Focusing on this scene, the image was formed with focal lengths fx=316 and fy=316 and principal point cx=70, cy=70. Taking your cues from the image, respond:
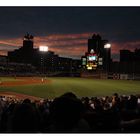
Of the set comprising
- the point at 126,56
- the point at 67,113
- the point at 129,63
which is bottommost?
the point at 67,113

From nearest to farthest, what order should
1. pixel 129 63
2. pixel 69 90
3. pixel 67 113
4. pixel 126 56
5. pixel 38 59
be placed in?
pixel 67 113 < pixel 69 90 < pixel 129 63 < pixel 126 56 < pixel 38 59

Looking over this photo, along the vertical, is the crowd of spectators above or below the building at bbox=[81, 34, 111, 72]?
below

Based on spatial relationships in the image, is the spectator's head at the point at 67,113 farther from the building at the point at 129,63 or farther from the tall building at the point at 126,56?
the tall building at the point at 126,56

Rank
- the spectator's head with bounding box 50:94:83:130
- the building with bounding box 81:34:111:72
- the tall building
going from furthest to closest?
the tall building < the building with bounding box 81:34:111:72 < the spectator's head with bounding box 50:94:83:130

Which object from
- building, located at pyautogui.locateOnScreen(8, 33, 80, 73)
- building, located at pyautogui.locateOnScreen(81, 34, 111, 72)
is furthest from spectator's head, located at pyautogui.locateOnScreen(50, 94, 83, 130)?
building, located at pyautogui.locateOnScreen(8, 33, 80, 73)

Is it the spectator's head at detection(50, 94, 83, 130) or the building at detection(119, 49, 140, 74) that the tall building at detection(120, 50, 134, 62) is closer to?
the building at detection(119, 49, 140, 74)

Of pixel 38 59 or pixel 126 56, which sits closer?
pixel 126 56

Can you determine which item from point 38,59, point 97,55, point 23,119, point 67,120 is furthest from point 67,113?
point 38,59

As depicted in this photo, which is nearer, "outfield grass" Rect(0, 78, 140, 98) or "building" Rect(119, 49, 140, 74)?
"outfield grass" Rect(0, 78, 140, 98)

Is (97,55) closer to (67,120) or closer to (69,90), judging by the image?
(69,90)

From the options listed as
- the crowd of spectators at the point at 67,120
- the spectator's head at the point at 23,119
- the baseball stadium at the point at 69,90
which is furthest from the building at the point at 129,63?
the spectator's head at the point at 23,119

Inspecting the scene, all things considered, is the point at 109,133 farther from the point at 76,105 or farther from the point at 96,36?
the point at 96,36

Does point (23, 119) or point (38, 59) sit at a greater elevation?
point (38, 59)
